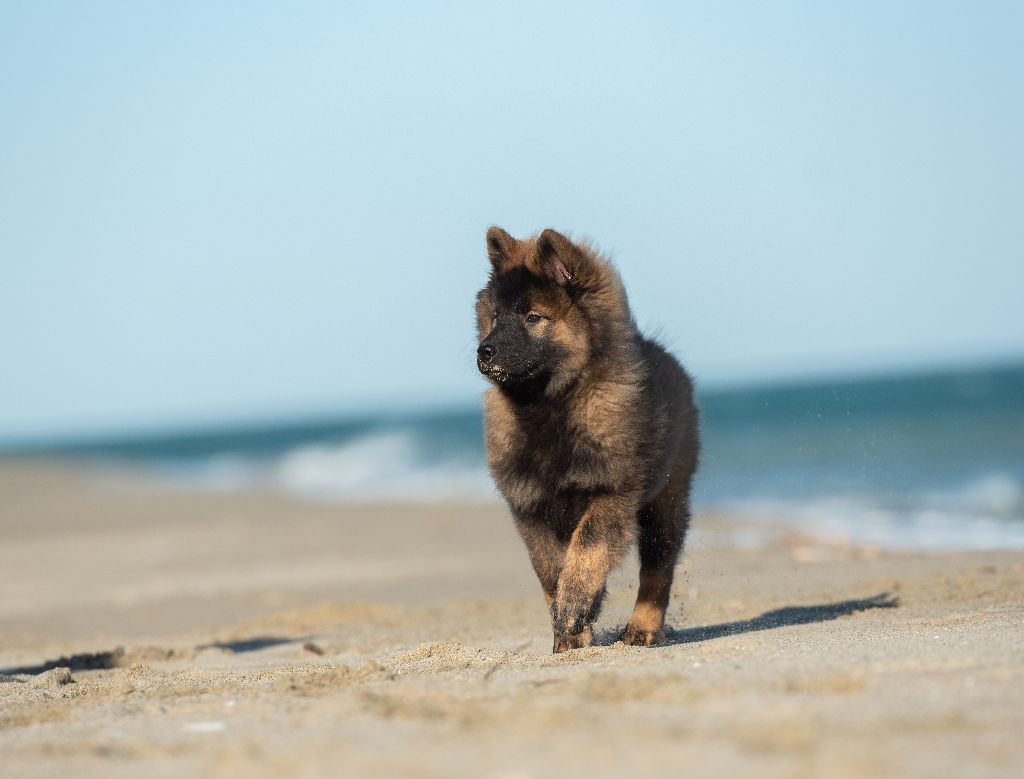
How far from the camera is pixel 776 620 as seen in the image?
7949 mm

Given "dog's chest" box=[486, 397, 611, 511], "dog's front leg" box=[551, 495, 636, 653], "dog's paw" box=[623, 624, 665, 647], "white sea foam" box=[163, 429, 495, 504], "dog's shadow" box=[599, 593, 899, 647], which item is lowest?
"white sea foam" box=[163, 429, 495, 504]

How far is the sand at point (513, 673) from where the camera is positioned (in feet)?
11.7

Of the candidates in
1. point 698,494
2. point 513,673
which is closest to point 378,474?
point 698,494

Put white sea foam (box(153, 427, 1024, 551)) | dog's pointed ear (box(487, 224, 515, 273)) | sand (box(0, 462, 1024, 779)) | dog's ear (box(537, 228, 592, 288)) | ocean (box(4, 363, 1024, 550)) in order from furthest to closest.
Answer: ocean (box(4, 363, 1024, 550)) → white sea foam (box(153, 427, 1024, 551)) → dog's pointed ear (box(487, 224, 515, 273)) → dog's ear (box(537, 228, 592, 288)) → sand (box(0, 462, 1024, 779))

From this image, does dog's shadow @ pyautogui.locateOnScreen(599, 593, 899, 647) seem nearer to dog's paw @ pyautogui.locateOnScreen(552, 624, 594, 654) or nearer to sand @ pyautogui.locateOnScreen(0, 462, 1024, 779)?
sand @ pyautogui.locateOnScreen(0, 462, 1024, 779)

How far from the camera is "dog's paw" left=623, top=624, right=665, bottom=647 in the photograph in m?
7.12

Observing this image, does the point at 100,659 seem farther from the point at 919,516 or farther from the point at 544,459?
the point at 919,516

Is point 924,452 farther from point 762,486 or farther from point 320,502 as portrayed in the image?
point 320,502

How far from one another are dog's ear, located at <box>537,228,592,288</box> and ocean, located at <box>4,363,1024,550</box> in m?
1.97

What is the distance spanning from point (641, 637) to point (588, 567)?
36.9 inches

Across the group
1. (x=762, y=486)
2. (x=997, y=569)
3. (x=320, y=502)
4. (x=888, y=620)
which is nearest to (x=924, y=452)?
(x=762, y=486)

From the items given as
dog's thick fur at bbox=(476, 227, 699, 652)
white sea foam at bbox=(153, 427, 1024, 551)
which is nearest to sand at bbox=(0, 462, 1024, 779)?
dog's thick fur at bbox=(476, 227, 699, 652)

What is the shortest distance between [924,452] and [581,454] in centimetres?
2005

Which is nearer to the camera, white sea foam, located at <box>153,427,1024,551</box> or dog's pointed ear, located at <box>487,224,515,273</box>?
dog's pointed ear, located at <box>487,224,515,273</box>
